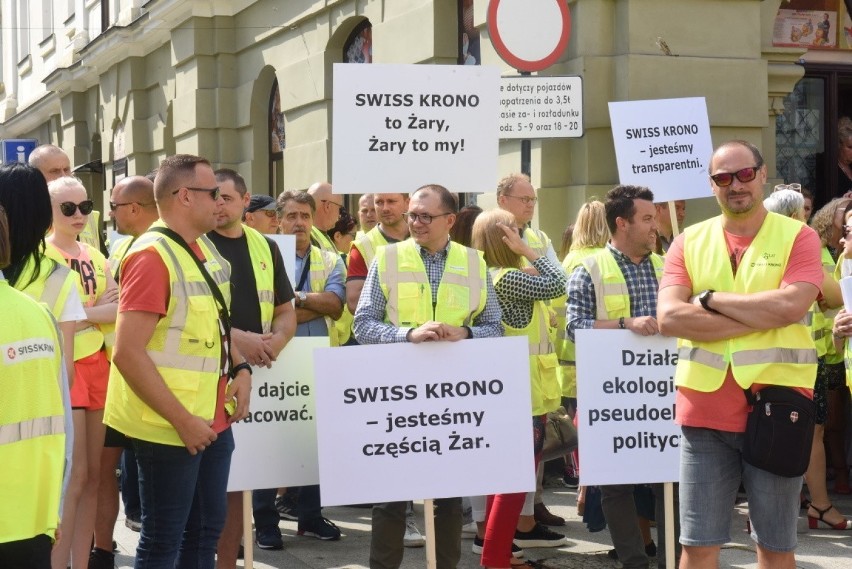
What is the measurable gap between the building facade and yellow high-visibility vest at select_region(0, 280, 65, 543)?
3123mm

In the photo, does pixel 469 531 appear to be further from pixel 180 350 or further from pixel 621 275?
pixel 180 350

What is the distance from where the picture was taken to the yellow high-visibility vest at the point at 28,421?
333 centimetres

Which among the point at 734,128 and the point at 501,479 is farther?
the point at 734,128

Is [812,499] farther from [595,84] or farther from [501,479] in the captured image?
[595,84]

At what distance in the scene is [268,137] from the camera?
17.2m

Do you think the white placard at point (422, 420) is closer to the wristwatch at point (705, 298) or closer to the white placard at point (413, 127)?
the wristwatch at point (705, 298)

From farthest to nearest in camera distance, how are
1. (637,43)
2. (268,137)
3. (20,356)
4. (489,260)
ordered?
(268,137), (637,43), (489,260), (20,356)

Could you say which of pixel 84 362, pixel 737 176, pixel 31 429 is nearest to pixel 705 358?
pixel 737 176

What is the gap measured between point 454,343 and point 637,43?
517 cm

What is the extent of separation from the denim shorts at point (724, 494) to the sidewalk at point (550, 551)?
195 centimetres

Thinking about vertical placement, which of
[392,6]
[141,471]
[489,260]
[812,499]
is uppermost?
[392,6]

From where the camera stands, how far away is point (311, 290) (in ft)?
24.2

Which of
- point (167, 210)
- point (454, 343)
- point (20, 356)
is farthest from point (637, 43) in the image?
point (20, 356)

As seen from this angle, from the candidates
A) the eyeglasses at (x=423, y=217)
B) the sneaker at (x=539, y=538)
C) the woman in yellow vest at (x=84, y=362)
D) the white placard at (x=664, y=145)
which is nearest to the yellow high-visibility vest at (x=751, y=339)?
the eyeglasses at (x=423, y=217)
